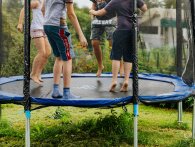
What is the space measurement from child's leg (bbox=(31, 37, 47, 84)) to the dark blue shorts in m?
0.71

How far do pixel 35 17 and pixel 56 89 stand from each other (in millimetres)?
864

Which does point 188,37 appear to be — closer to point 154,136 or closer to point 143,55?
point 143,55

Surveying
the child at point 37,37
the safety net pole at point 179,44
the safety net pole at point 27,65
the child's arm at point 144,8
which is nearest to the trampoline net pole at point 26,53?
the safety net pole at point 27,65

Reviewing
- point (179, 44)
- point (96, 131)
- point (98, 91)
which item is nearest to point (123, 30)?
point (98, 91)

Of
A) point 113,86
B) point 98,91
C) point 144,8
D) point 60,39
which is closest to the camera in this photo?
point 60,39

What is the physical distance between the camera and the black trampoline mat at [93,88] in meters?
4.09

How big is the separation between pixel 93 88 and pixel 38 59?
2.25 feet

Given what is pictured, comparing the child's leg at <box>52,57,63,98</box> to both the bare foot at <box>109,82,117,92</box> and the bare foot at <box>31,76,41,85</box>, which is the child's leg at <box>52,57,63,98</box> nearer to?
the bare foot at <box>109,82,117,92</box>

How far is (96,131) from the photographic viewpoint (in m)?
4.46

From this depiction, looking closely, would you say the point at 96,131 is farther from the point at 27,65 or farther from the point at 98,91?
the point at 27,65

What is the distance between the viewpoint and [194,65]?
4434 millimetres

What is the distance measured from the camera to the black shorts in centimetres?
382

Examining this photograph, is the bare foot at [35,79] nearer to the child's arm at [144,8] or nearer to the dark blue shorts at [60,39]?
the dark blue shorts at [60,39]

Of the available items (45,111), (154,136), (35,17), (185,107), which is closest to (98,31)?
(35,17)
